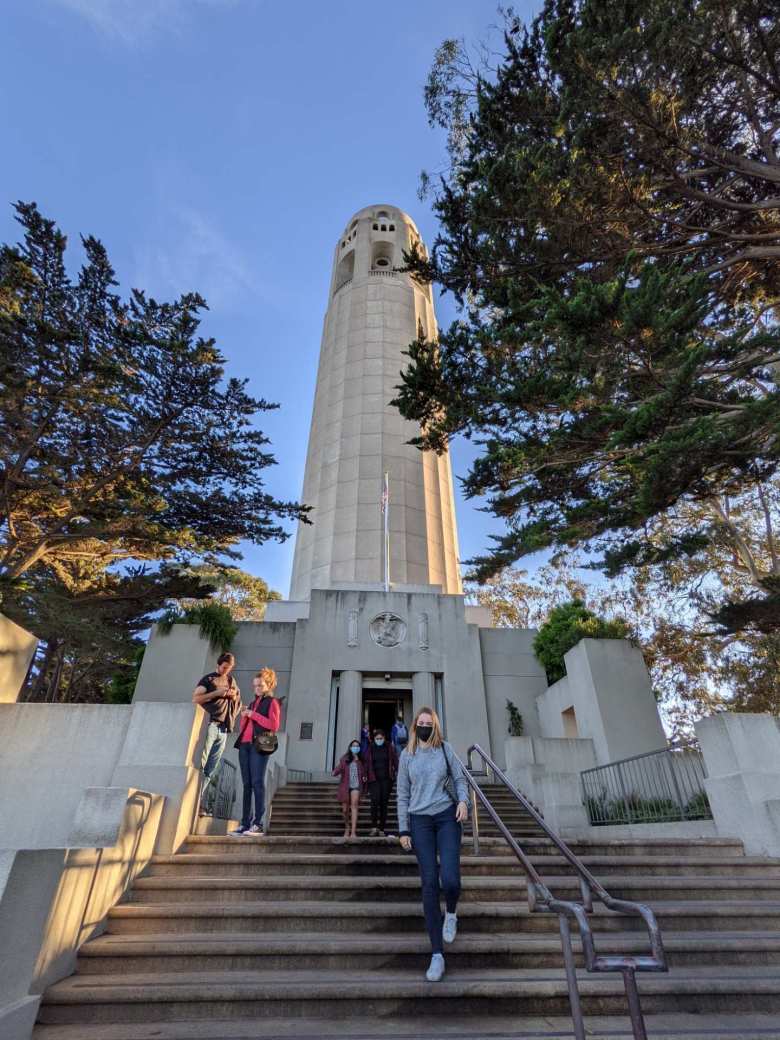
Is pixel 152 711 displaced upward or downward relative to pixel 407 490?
downward

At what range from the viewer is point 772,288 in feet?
39.3

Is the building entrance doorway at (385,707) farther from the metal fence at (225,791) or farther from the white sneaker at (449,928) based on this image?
the white sneaker at (449,928)

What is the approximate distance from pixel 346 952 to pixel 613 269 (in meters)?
11.9

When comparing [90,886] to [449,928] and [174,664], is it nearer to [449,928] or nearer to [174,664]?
[449,928]

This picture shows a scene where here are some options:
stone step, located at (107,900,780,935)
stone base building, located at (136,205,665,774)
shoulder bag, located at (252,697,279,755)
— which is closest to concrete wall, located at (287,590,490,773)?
stone base building, located at (136,205,665,774)

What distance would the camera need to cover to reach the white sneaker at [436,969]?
344 centimetres

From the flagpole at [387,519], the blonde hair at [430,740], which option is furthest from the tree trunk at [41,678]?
the blonde hair at [430,740]

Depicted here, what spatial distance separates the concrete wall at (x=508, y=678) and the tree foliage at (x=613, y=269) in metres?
5.76

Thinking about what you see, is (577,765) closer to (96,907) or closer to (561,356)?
(561,356)

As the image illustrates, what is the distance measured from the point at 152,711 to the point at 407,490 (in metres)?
17.2

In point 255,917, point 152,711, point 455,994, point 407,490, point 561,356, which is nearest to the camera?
point 455,994

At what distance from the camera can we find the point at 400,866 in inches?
206

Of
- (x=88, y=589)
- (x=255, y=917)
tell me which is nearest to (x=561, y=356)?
(x=255, y=917)

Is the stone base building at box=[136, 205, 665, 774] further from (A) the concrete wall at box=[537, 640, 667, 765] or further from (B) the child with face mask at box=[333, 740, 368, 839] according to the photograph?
(B) the child with face mask at box=[333, 740, 368, 839]
